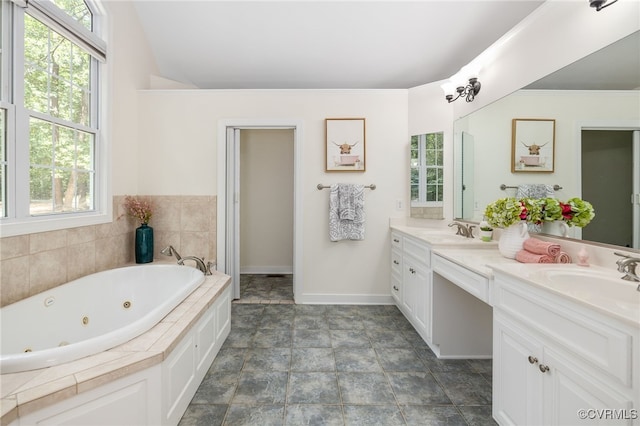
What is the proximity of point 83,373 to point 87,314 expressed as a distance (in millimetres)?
1135

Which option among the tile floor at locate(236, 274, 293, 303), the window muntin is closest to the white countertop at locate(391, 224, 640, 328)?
the tile floor at locate(236, 274, 293, 303)

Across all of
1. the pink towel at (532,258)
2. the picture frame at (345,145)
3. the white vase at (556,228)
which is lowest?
the pink towel at (532,258)

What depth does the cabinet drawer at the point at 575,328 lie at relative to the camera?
2.58 feet

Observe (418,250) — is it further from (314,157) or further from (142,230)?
(142,230)

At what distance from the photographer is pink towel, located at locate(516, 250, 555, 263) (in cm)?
144

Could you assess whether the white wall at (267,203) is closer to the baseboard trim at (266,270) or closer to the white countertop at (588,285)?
the baseboard trim at (266,270)

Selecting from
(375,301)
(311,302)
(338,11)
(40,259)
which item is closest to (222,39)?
(338,11)

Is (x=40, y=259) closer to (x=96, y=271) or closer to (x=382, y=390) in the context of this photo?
(x=96, y=271)

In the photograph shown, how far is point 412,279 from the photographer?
242cm

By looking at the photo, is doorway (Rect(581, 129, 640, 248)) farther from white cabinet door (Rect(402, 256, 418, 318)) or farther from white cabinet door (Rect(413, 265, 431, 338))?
white cabinet door (Rect(402, 256, 418, 318))

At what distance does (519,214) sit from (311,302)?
2139mm

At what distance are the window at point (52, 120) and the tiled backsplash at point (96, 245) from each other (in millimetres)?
108

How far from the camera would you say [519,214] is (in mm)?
1591

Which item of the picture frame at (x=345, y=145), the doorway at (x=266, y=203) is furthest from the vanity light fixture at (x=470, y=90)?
the doorway at (x=266, y=203)
